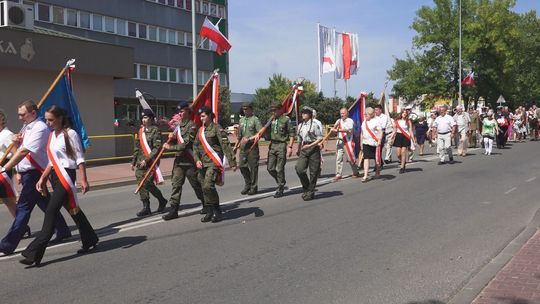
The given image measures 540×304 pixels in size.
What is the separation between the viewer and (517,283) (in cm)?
488

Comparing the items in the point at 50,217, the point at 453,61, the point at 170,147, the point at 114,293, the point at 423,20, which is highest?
the point at 423,20

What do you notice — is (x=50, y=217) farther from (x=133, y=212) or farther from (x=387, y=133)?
(x=387, y=133)

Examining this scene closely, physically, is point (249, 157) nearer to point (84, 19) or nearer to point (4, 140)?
point (4, 140)

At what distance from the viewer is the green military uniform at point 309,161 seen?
33.3 ft

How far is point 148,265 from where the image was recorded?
5.91 metres

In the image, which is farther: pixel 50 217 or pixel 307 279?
pixel 50 217

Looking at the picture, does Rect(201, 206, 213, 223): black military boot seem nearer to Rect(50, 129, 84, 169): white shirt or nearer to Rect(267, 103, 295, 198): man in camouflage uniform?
Rect(50, 129, 84, 169): white shirt

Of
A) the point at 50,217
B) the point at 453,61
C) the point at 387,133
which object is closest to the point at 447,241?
the point at 50,217

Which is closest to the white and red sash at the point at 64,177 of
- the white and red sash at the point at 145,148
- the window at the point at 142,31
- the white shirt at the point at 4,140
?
the white shirt at the point at 4,140

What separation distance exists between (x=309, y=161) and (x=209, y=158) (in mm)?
2647

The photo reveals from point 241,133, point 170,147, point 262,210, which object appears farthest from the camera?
point 241,133

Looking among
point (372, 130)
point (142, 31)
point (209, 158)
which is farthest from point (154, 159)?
point (142, 31)

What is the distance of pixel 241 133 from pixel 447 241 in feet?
18.5

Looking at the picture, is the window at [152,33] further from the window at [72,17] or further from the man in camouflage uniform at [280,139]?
the man in camouflage uniform at [280,139]
